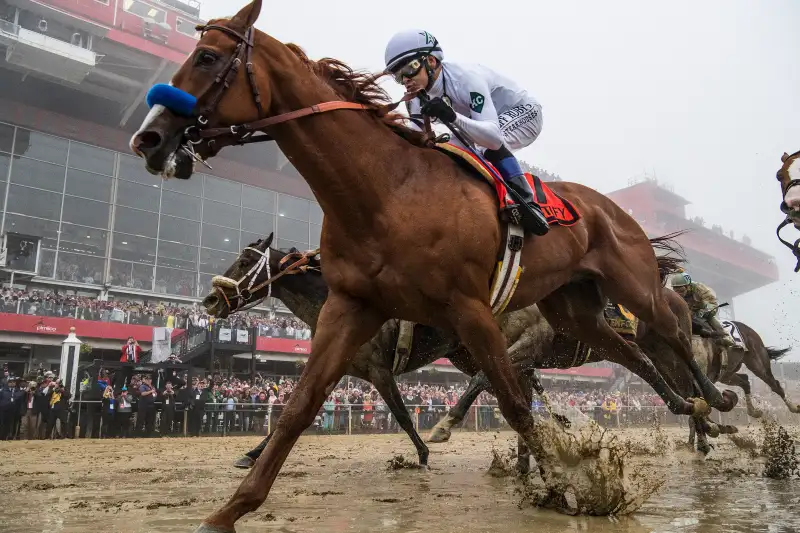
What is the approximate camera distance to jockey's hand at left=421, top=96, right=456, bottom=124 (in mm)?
3633

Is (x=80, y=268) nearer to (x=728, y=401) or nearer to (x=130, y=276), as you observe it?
(x=130, y=276)

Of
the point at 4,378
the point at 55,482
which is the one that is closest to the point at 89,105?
the point at 4,378

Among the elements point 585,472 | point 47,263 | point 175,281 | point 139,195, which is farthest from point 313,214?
point 585,472

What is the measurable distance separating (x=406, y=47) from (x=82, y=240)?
3427cm

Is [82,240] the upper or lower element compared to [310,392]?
upper

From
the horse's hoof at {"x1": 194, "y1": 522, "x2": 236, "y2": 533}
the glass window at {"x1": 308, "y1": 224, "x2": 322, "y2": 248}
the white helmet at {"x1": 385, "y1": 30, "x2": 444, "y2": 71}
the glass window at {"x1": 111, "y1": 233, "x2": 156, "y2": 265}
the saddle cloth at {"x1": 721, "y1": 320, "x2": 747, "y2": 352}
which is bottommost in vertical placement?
the horse's hoof at {"x1": 194, "y1": 522, "x2": 236, "y2": 533}

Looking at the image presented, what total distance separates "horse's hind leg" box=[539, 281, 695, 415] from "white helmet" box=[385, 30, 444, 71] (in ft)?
7.52

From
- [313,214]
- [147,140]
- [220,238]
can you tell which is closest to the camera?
[147,140]

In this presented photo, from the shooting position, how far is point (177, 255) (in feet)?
123

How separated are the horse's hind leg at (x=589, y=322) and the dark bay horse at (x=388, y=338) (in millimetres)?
1186

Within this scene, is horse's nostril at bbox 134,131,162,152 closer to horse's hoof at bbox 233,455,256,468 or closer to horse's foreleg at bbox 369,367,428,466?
horse's foreleg at bbox 369,367,428,466

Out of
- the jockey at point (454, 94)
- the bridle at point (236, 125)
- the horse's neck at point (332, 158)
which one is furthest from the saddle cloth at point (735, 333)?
the bridle at point (236, 125)

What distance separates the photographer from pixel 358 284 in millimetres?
3404

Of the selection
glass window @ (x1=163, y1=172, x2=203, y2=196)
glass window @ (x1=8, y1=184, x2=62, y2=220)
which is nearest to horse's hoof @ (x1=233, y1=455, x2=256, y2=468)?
glass window @ (x1=8, y1=184, x2=62, y2=220)
